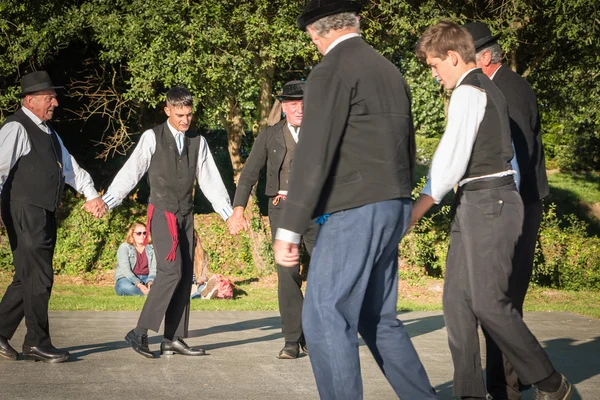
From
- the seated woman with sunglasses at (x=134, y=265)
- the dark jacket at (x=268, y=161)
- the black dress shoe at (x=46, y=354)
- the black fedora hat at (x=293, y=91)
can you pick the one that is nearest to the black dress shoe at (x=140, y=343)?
the black dress shoe at (x=46, y=354)

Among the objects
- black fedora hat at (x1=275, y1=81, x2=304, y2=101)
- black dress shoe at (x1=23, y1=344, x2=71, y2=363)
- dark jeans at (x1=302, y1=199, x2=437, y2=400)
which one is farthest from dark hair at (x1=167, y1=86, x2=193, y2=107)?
dark jeans at (x1=302, y1=199, x2=437, y2=400)

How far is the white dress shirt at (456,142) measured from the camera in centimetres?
467

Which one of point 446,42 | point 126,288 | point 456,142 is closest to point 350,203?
point 456,142

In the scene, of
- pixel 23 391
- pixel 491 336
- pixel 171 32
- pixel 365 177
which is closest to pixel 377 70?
pixel 365 177

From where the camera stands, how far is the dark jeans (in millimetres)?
4102

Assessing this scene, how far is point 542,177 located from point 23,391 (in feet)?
12.0

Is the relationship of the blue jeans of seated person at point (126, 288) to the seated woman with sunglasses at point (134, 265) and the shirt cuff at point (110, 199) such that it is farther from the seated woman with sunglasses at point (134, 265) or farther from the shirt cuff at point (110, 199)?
the shirt cuff at point (110, 199)

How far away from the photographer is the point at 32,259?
22.8 ft

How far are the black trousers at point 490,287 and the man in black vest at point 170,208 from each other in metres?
2.95

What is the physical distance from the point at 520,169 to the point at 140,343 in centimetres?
349

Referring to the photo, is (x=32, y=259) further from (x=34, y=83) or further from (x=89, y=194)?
(x=34, y=83)

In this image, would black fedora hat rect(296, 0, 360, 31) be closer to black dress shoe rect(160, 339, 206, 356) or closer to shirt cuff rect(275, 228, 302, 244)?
shirt cuff rect(275, 228, 302, 244)

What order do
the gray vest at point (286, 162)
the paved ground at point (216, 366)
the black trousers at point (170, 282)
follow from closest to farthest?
the paved ground at point (216, 366) → the black trousers at point (170, 282) → the gray vest at point (286, 162)

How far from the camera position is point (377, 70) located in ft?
14.0
